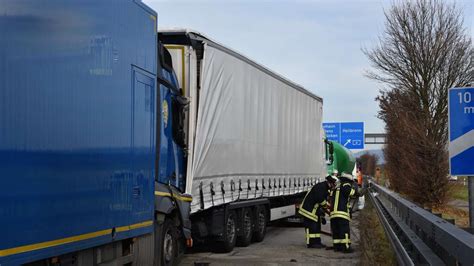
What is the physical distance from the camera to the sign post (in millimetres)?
6301

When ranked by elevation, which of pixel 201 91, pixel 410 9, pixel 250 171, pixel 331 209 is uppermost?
pixel 410 9

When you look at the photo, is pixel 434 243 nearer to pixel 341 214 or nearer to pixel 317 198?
pixel 341 214

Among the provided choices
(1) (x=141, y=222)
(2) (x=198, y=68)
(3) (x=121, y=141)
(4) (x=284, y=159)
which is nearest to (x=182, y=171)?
(2) (x=198, y=68)

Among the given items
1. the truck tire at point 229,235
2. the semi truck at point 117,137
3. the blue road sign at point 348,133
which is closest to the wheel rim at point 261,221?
the semi truck at point 117,137

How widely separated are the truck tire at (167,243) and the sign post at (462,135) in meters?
3.87

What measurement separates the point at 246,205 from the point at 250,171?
0.71 meters

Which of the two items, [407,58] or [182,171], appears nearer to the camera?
[182,171]

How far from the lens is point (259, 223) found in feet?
46.2

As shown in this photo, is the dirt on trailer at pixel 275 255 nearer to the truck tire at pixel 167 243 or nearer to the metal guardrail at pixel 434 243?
the metal guardrail at pixel 434 243

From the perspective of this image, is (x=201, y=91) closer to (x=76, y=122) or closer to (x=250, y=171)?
(x=250, y=171)

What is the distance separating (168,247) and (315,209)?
215 inches

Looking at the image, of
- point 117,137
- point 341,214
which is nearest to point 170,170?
point 117,137

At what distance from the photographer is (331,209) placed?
42.7ft

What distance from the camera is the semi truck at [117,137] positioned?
15.7 ft
